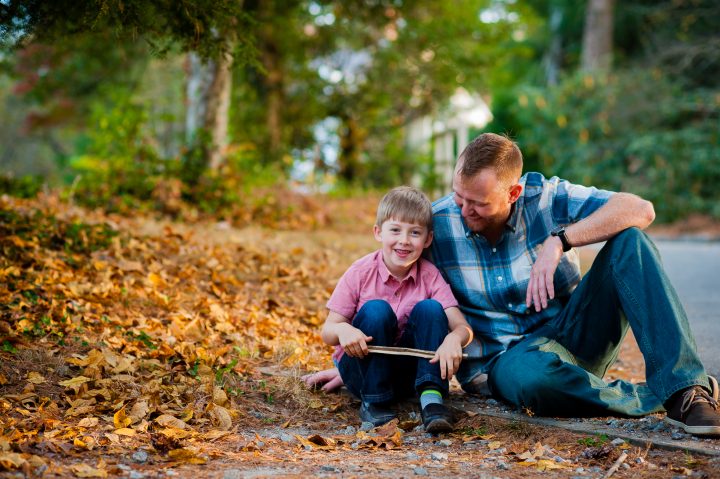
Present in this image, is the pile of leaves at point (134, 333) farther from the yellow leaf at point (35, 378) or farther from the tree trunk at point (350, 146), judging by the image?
the tree trunk at point (350, 146)

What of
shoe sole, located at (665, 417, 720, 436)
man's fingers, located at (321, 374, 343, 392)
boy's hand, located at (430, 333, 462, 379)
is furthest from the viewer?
man's fingers, located at (321, 374, 343, 392)

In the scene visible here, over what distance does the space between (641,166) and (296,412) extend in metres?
12.1

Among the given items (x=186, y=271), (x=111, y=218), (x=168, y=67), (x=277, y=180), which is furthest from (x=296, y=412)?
(x=168, y=67)

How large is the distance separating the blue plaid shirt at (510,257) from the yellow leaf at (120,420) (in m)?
1.61

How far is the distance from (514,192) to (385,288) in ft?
2.48

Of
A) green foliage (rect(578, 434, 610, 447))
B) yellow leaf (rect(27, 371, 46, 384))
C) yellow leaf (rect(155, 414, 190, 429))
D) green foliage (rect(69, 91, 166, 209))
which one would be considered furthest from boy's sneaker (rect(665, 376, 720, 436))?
green foliage (rect(69, 91, 166, 209))

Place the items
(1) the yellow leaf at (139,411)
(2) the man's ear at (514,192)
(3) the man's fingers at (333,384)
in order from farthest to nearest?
(3) the man's fingers at (333,384) < (2) the man's ear at (514,192) < (1) the yellow leaf at (139,411)

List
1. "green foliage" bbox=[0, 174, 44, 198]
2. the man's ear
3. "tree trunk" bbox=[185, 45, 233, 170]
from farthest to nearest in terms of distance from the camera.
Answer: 1. "tree trunk" bbox=[185, 45, 233, 170]
2. "green foliage" bbox=[0, 174, 44, 198]
3. the man's ear

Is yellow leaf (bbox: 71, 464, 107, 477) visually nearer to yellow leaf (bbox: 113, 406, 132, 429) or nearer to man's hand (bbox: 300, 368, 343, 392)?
yellow leaf (bbox: 113, 406, 132, 429)

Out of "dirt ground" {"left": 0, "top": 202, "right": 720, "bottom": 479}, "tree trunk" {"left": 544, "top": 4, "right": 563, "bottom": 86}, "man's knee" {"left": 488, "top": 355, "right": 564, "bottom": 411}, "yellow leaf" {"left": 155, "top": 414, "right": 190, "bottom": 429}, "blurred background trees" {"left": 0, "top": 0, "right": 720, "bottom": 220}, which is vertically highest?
"tree trunk" {"left": 544, "top": 4, "right": 563, "bottom": 86}

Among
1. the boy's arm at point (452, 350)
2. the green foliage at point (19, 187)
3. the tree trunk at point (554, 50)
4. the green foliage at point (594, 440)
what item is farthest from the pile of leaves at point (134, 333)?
the tree trunk at point (554, 50)

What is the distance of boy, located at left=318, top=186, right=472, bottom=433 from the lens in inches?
130

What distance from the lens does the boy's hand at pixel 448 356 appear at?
3.21 metres

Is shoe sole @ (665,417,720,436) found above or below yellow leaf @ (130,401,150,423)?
above
